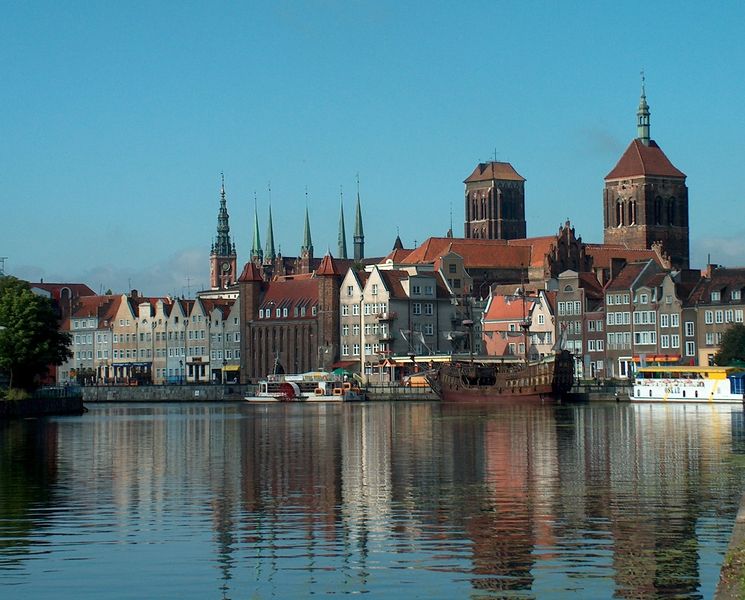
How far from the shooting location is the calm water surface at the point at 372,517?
92.7ft

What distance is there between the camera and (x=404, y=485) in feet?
151

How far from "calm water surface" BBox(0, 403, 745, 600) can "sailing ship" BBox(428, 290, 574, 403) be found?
62431 millimetres

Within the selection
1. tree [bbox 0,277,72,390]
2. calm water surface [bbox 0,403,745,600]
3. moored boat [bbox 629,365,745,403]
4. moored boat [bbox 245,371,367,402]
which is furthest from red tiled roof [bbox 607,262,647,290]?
calm water surface [bbox 0,403,745,600]

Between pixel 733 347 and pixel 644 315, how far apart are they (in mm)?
18338

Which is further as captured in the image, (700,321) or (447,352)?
(447,352)

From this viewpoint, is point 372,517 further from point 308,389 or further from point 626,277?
point 308,389

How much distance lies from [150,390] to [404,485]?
451 feet

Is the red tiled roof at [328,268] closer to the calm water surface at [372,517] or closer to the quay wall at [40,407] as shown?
the quay wall at [40,407]

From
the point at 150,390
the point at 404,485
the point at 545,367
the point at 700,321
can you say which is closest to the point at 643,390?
the point at 545,367

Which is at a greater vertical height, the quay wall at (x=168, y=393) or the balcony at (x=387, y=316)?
the balcony at (x=387, y=316)

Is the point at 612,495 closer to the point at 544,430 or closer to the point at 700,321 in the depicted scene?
the point at 544,430

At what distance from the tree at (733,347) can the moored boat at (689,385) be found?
24.8ft

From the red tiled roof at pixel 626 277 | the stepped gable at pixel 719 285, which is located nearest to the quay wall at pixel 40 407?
the red tiled roof at pixel 626 277

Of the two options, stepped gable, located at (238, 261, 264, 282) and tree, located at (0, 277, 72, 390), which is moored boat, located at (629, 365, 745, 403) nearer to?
tree, located at (0, 277, 72, 390)
